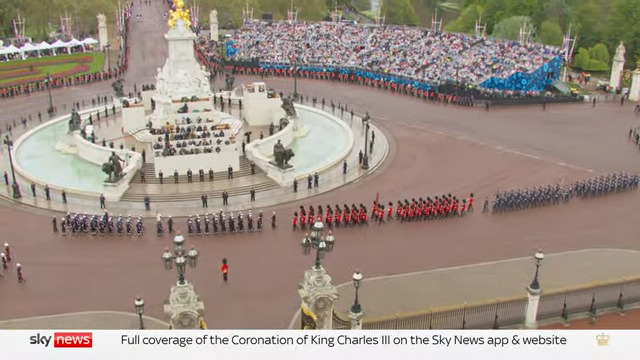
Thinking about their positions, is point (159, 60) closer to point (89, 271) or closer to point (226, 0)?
point (226, 0)

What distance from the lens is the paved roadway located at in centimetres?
2544

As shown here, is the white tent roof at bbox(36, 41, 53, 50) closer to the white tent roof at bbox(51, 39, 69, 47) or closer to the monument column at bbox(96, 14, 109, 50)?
the white tent roof at bbox(51, 39, 69, 47)

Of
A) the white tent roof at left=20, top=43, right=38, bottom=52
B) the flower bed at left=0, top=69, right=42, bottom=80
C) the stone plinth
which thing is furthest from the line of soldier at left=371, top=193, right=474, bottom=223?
the white tent roof at left=20, top=43, right=38, bottom=52

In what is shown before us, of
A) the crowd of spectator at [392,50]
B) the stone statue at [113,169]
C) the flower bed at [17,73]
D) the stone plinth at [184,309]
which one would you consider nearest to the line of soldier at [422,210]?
Result: the stone statue at [113,169]

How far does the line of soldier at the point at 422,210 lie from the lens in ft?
108

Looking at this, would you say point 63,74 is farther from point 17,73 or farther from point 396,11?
point 396,11

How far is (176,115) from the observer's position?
42781 mm

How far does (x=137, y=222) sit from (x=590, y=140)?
3423cm

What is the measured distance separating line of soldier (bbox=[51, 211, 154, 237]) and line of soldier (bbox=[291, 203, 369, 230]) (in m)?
6.27

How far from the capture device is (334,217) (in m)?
32.5

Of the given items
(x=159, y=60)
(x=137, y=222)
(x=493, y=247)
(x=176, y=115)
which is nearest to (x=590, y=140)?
(x=493, y=247)

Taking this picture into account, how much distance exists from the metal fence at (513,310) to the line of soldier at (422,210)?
34.4 ft

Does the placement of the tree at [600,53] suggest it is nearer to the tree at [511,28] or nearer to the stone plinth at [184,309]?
the tree at [511,28]
